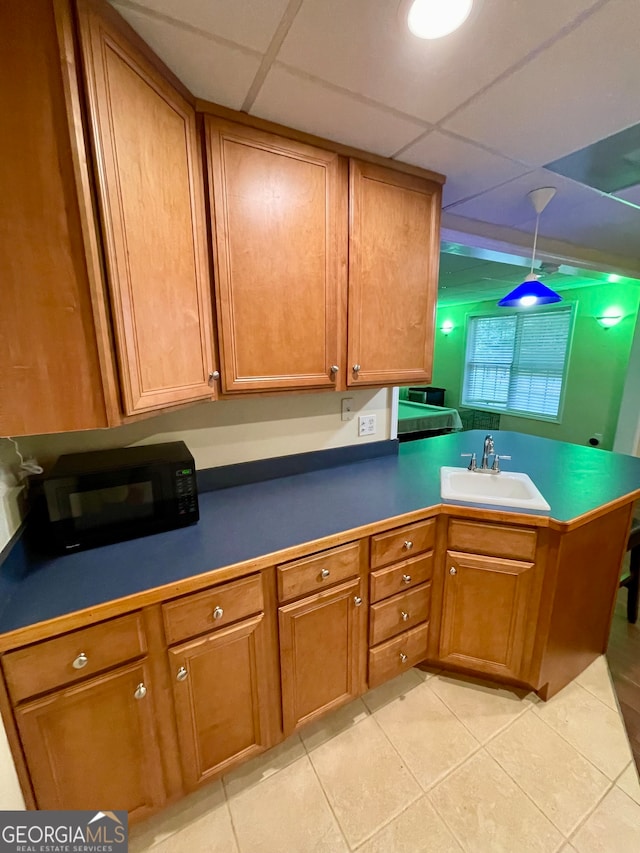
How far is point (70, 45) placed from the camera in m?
0.71

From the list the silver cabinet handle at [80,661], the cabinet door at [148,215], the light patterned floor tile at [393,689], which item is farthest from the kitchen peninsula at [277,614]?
the cabinet door at [148,215]

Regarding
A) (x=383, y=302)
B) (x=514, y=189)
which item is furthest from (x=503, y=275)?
(x=383, y=302)

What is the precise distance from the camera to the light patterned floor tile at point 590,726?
131cm

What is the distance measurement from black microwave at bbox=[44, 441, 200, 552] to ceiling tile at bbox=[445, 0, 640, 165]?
5.01 feet

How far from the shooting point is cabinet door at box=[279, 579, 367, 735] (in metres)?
1.18

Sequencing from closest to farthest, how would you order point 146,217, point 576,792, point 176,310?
point 146,217 < point 176,310 < point 576,792

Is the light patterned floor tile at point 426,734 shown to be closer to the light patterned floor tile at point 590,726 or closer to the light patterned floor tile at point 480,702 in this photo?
the light patterned floor tile at point 480,702

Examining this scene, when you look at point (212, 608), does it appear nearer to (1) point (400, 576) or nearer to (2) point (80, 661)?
(2) point (80, 661)

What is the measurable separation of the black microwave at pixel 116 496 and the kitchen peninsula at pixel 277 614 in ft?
0.18

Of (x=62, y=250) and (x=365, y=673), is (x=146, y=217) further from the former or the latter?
(x=365, y=673)

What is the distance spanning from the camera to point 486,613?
57.4 inches

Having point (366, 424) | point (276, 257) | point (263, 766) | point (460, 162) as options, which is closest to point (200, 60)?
point (276, 257)

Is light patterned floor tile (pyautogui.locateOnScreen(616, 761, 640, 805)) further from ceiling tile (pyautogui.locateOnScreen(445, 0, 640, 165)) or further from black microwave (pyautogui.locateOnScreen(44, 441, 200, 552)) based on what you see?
ceiling tile (pyautogui.locateOnScreen(445, 0, 640, 165))

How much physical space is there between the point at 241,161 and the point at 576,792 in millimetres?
2491
